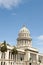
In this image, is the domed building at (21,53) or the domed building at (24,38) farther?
the domed building at (24,38)

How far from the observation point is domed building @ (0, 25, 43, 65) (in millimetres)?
74438

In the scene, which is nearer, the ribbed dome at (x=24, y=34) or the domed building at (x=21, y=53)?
the domed building at (x=21, y=53)

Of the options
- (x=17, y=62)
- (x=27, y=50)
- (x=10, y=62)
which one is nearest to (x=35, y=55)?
(x=27, y=50)

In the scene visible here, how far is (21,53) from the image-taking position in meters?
86.4

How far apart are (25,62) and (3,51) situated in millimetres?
17963

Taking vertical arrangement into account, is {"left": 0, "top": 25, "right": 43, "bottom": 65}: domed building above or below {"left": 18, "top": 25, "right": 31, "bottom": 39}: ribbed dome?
below

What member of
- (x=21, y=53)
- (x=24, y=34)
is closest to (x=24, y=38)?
(x=24, y=34)

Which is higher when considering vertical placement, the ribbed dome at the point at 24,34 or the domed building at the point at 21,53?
the ribbed dome at the point at 24,34

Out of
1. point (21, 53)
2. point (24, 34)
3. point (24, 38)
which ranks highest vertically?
point (24, 34)

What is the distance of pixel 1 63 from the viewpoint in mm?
72875

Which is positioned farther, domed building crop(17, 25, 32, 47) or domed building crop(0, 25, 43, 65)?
domed building crop(17, 25, 32, 47)

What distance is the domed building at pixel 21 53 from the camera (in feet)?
244

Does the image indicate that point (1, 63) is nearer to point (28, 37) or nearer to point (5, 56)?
point (5, 56)

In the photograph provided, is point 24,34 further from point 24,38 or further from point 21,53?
point 21,53
